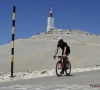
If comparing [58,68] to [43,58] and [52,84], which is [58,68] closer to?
[52,84]

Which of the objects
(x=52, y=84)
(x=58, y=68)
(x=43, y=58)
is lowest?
(x=52, y=84)

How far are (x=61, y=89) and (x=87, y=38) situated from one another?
47.3 meters

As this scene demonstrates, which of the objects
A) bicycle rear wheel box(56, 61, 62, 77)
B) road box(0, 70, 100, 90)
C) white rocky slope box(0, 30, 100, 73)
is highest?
white rocky slope box(0, 30, 100, 73)

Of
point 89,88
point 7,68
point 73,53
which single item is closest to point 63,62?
point 89,88

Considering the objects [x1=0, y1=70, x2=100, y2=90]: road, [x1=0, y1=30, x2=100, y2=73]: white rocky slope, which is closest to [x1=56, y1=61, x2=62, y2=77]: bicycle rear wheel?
[x1=0, y1=70, x2=100, y2=90]: road

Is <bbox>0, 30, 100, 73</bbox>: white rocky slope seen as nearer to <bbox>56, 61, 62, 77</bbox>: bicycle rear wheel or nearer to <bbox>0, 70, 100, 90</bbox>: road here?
<bbox>56, 61, 62, 77</bbox>: bicycle rear wheel

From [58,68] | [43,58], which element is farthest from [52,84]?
[43,58]

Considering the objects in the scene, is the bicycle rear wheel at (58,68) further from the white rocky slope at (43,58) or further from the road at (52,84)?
the white rocky slope at (43,58)

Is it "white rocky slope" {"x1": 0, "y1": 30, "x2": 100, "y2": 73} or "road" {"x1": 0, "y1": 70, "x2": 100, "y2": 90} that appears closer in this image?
"road" {"x1": 0, "y1": 70, "x2": 100, "y2": 90}

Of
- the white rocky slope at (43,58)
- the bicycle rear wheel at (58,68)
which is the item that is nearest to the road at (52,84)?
the bicycle rear wheel at (58,68)

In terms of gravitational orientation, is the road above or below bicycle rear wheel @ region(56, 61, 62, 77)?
below

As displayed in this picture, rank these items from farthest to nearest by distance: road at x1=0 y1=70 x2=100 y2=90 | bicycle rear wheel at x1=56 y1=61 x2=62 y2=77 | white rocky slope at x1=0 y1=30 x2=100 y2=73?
white rocky slope at x1=0 y1=30 x2=100 y2=73, bicycle rear wheel at x1=56 y1=61 x2=62 y2=77, road at x1=0 y1=70 x2=100 y2=90

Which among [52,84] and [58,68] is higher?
[58,68]

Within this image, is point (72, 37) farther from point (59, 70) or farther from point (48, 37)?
point (59, 70)
